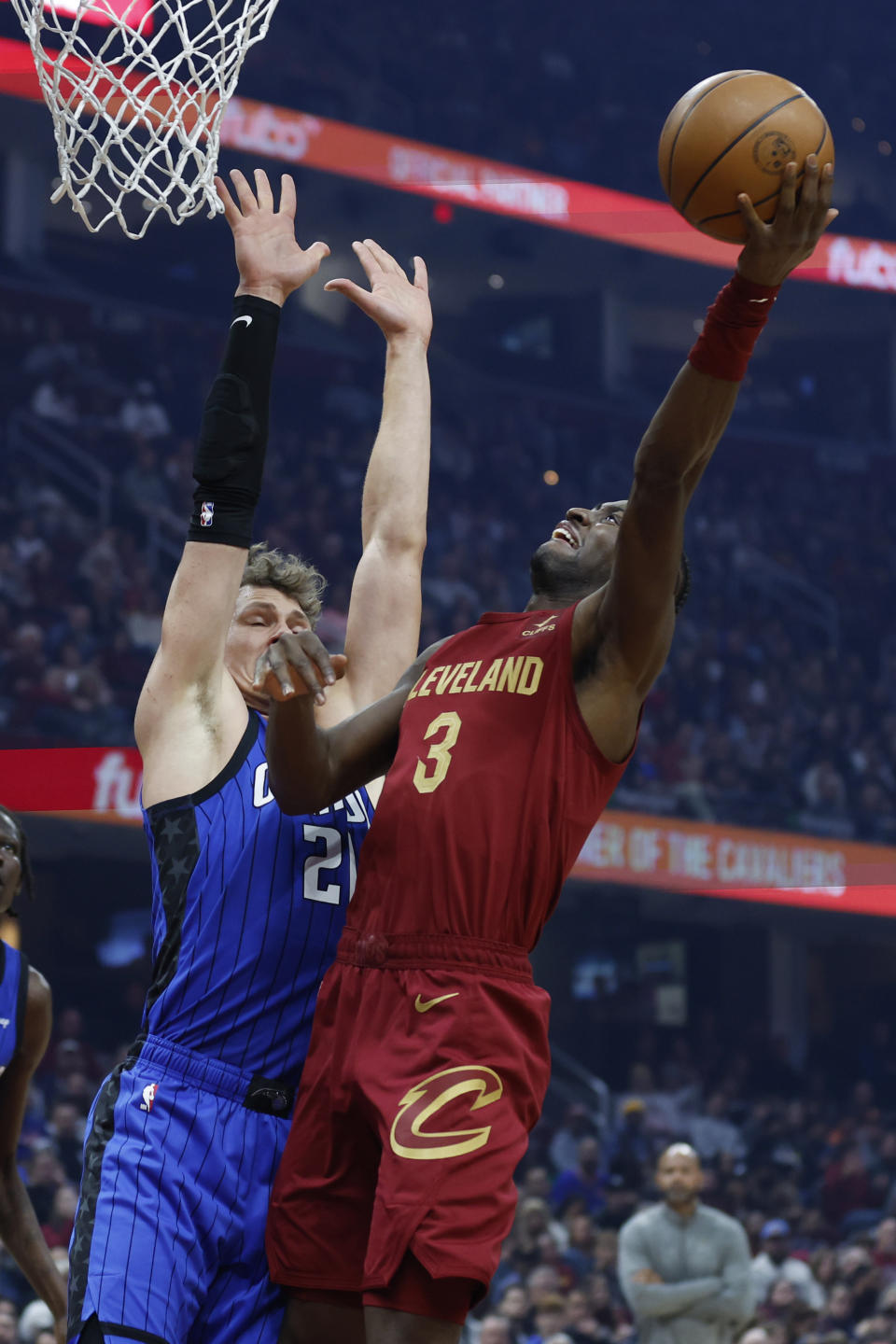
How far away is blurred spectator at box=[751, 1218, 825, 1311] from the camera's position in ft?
33.5

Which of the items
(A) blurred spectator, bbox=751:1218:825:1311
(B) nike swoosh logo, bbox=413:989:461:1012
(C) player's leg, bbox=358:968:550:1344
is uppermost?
(B) nike swoosh logo, bbox=413:989:461:1012

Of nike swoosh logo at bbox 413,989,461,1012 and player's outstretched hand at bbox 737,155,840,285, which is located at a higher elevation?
player's outstretched hand at bbox 737,155,840,285

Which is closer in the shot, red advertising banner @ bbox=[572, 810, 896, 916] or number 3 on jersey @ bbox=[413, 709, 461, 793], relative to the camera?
number 3 on jersey @ bbox=[413, 709, 461, 793]

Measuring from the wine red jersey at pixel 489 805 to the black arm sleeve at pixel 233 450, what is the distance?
551 mm

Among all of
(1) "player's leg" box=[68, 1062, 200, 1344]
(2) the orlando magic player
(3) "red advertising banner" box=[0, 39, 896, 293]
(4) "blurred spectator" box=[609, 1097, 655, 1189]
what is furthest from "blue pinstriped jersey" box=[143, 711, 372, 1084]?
(3) "red advertising banner" box=[0, 39, 896, 293]

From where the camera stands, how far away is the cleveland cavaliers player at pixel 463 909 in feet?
7.90

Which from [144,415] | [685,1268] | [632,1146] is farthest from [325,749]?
[144,415]

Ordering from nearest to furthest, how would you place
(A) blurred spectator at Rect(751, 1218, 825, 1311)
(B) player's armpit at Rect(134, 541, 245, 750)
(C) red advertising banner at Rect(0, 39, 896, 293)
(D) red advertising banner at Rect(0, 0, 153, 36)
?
(B) player's armpit at Rect(134, 541, 245, 750) → (D) red advertising banner at Rect(0, 0, 153, 36) → (A) blurred spectator at Rect(751, 1218, 825, 1311) → (C) red advertising banner at Rect(0, 39, 896, 293)

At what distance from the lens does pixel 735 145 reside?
8.48 feet

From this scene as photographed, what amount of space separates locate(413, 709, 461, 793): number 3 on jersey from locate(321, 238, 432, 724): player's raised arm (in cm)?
64

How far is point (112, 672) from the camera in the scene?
1400 centimetres

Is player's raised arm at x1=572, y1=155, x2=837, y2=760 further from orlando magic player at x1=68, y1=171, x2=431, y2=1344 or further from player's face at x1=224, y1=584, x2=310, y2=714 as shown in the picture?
player's face at x1=224, y1=584, x2=310, y2=714

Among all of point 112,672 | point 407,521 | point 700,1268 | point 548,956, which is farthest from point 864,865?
point 407,521

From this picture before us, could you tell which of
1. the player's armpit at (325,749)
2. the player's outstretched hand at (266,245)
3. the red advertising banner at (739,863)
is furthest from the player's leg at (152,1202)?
the red advertising banner at (739,863)
